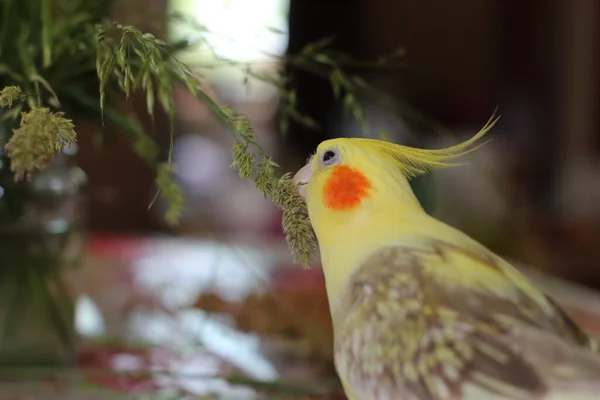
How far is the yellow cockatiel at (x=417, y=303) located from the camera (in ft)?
0.78

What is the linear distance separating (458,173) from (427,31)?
Answer: 2663 millimetres

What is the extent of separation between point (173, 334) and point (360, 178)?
1.41 feet

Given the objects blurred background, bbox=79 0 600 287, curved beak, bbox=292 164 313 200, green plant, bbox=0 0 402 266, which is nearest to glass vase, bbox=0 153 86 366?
green plant, bbox=0 0 402 266

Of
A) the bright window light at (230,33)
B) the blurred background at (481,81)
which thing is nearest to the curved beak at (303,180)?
the bright window light at (230,33)

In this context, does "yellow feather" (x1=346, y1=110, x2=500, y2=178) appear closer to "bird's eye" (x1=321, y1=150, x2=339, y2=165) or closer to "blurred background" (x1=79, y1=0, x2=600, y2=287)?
"bird's eye" (x1=321, y1=150, x2=339, y2=165)

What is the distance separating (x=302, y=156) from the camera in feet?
1.51

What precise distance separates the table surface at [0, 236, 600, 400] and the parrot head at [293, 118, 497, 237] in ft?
0.75

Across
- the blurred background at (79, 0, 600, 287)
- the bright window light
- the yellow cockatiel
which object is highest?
the bright window light

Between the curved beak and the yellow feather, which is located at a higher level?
the yellow feather

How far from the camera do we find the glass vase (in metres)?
0.53

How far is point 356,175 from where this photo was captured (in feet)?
0.96

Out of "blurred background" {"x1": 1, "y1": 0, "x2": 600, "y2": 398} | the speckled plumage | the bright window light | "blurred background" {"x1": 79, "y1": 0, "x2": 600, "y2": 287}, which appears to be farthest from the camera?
"blurred background" {"x1": 79, "y1": 0, "x2": 600, "y2": 287}

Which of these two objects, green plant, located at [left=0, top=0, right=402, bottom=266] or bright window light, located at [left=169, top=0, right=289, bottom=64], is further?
bright window light, located at [left=169, top=0, right=289, bottom=64]

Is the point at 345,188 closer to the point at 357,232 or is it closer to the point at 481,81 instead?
the point at 357,232
